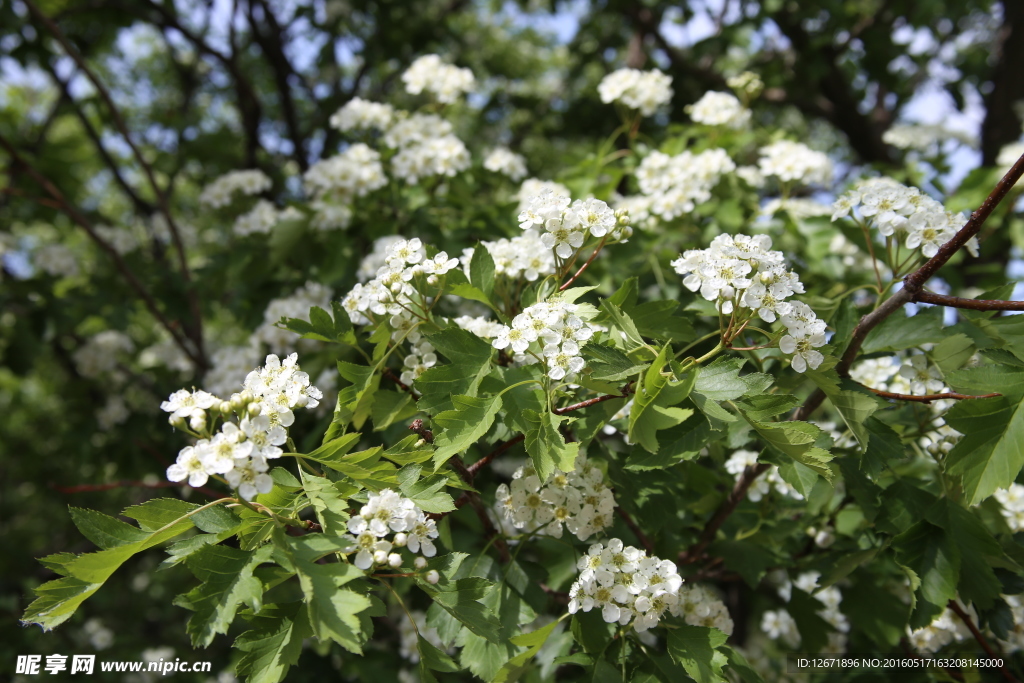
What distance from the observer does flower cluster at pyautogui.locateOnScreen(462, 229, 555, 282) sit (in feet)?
6.97

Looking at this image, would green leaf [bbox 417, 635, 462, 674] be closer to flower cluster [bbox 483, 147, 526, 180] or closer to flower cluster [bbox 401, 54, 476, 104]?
flower cluster [bbox 483, 147, 526, 180]

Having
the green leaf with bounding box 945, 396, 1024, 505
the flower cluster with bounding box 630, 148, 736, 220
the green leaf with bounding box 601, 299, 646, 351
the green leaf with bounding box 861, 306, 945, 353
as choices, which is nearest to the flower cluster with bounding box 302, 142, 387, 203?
the flower cluster with bounding box 630, 148, 736, 220

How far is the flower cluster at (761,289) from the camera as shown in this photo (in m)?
1.67

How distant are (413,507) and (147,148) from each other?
6.73 meters

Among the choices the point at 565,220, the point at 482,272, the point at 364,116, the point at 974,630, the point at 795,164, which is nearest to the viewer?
the point at 565,220

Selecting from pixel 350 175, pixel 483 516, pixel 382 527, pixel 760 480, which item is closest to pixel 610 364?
pixel 382 527

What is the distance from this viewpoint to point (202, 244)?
5719mm

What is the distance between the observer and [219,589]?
1401 mm

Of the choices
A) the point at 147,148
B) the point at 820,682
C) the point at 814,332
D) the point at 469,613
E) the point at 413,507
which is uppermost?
the point at 147,148

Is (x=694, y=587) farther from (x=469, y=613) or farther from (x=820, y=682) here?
(x=820, y=682)

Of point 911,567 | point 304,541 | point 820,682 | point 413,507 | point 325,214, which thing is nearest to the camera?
point 304,541

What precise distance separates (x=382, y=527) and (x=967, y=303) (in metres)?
1.51

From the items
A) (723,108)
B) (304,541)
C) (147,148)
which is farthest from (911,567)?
(147,148)

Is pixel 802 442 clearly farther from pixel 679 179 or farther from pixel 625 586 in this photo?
pixel 679 179
